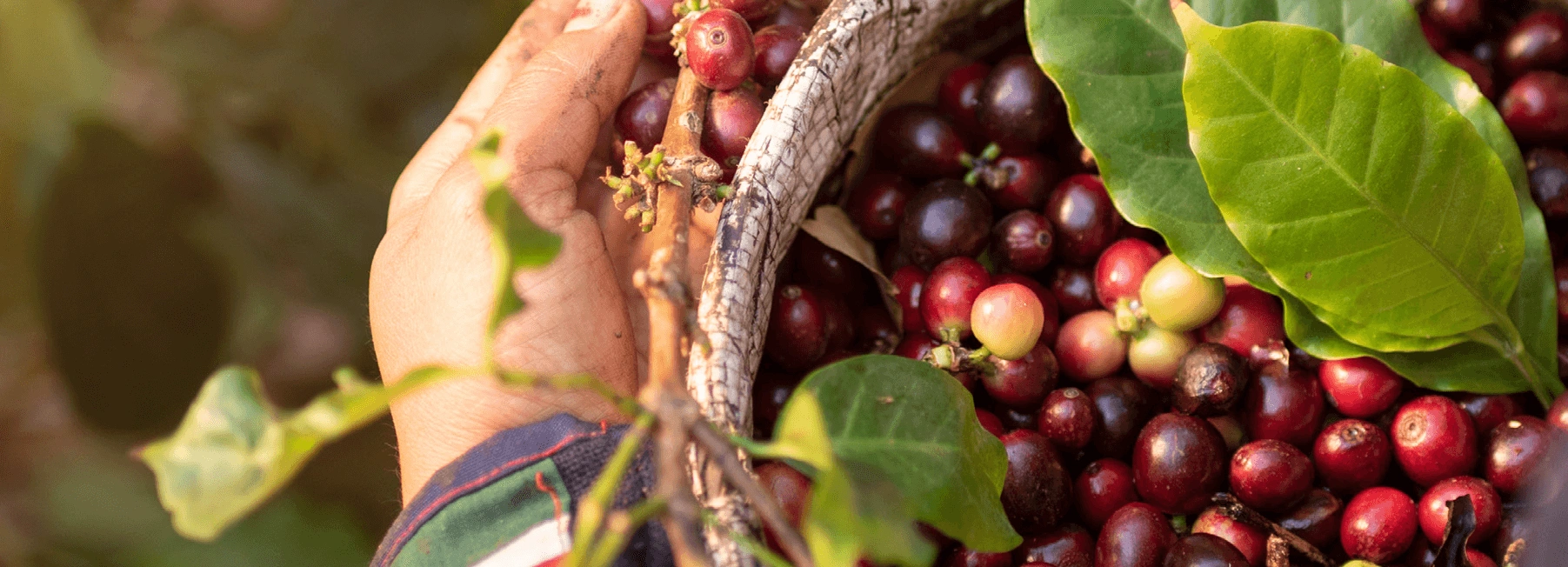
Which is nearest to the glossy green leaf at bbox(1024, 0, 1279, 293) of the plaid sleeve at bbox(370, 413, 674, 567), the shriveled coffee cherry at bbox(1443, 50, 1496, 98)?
the shriveled coffee cherry at bbox(1443, 50, 1496, 98)

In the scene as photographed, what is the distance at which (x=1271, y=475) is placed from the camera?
3.88 feet

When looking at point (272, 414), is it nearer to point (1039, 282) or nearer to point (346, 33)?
point (1039, 282)

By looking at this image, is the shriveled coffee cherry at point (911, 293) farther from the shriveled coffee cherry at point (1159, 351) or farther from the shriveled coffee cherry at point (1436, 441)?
the shriveled coffee cherry at point (1436, 441)

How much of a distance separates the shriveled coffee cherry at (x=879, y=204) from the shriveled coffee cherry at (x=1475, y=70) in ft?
2.80

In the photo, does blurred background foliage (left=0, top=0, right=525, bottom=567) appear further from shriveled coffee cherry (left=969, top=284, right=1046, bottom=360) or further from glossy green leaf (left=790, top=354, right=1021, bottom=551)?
glossy green leaf (left=790, top=354, right=1021, bottom=551)

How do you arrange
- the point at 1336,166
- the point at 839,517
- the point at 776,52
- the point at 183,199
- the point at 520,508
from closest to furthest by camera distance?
the point at 839,517 < the point at 520,508 < the point at 1336,166 < the point at 776,52 < the point at 183,199

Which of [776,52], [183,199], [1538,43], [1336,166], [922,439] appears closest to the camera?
[922,439]

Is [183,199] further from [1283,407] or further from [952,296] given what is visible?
[1283,407]

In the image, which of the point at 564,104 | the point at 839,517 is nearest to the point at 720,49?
the point at 564,104

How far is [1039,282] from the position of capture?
1.48 m

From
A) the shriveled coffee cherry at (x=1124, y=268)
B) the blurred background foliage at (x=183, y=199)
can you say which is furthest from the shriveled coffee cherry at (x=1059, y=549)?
the blurred background foliage at (x=183, y=199)

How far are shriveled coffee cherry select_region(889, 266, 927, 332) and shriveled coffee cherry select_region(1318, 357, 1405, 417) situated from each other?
21.8 inches

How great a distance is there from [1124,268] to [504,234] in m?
Answer: 1.01

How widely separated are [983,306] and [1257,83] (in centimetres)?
42
